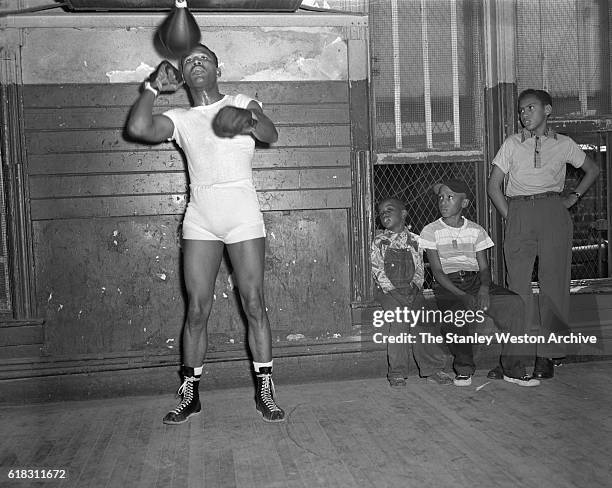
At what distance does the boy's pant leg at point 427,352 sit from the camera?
4777 millimetres

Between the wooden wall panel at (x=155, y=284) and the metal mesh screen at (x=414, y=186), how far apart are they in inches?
17.5

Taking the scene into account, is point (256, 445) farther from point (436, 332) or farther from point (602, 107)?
point (602, 107)

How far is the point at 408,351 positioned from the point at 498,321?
2.16ft

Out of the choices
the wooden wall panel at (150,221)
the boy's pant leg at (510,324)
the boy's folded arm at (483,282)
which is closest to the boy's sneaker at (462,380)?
the boy's pant leg at (510,324)

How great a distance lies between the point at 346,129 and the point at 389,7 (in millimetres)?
990

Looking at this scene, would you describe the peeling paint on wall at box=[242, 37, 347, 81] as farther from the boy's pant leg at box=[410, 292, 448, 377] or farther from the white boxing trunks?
the boy's pant leg at box=[410, 292, 448, 377]

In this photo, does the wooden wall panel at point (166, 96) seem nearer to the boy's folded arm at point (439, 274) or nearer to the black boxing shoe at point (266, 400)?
the boy's folded arm at point (439, 274)

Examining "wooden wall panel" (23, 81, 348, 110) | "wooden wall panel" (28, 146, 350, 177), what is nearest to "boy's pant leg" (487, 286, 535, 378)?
"wooden wall panel" (28, 146, 350, 177)

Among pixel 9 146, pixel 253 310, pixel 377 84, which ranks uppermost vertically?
pixel 377 84

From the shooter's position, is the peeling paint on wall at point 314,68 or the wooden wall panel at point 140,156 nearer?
the wooden wall panel at point 140,156

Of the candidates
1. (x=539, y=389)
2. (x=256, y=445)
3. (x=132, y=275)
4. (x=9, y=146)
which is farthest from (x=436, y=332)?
(x=9, y=146)

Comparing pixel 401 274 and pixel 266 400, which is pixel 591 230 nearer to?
pixel 401 274

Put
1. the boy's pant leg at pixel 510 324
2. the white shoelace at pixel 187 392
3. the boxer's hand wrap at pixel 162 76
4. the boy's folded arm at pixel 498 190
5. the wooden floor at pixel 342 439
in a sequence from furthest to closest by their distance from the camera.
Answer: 1. the boy's folded arm at pixel 498 190
2. the boy's pant leg at pixel 510 324
3. the white shoelace at pixel 187 392
4. the boxer's hand wrap at pixel 162 76
5. the wooden floor at pixel 342 439

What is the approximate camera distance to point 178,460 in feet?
11.1
